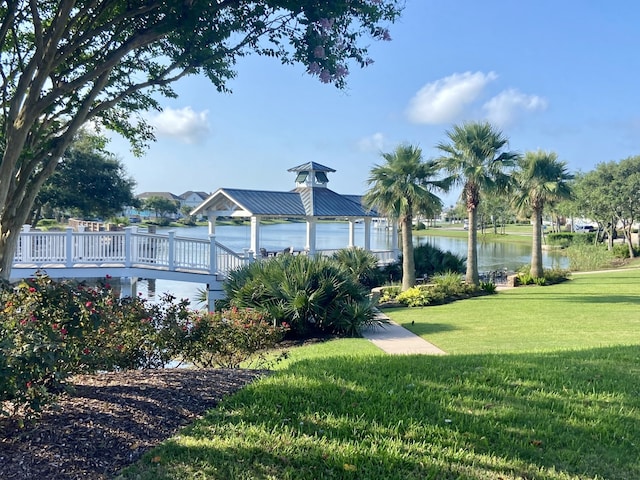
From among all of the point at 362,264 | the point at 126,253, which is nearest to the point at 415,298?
the point at 362,264

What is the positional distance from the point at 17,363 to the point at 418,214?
18.0 metres

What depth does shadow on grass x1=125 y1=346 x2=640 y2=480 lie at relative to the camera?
3428 millimetres

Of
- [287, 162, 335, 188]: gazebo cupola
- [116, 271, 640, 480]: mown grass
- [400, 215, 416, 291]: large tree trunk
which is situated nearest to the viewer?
[116, 271, 640, 480]: mown grass

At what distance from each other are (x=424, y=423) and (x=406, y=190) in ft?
53.8

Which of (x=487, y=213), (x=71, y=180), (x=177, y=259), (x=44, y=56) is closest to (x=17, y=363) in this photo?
(x=44, y=56)

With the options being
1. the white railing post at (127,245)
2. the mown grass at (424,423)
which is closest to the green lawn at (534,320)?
the mown grass at (424,423)

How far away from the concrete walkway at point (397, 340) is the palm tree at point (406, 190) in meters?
7.38

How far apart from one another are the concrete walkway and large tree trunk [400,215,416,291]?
6673 millimetres

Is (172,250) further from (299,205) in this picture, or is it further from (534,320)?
(534,320)

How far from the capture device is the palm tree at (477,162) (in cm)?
2011

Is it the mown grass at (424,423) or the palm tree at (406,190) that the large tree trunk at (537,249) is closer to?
the palm tree at (406,190)

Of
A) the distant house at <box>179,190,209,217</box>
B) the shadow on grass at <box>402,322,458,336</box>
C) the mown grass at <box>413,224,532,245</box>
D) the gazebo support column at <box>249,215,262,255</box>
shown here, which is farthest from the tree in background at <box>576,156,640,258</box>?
the distant house at <box>179,190,209,217</box>

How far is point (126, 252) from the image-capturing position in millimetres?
15844

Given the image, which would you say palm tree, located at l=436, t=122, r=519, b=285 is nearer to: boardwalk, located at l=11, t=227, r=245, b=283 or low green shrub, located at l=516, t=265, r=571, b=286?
low green shrub, located at l=516, t=265, r=571, b=286
